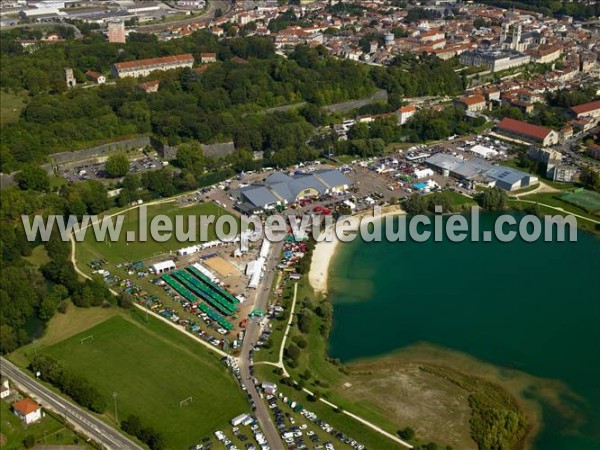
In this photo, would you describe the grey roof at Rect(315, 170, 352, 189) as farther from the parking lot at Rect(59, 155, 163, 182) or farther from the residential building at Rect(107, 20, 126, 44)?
the residential building at Rect(107, 20, 126, 44)

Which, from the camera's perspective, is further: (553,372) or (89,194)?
(89,194)

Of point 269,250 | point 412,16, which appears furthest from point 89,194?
point 412,16

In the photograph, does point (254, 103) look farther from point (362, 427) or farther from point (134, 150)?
point (362, 427)

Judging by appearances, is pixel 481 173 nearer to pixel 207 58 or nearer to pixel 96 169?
pixel 96 169

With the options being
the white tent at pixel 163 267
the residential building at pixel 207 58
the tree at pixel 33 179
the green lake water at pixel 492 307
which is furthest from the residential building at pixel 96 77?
the green lake water at pixel 492 307

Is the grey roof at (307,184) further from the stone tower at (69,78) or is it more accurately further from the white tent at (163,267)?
the stone tower at (69,78)

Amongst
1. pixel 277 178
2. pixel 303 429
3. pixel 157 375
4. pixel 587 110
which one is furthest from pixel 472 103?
pixel 303 429
